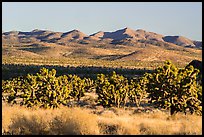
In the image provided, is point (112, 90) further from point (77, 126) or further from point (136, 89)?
point (77, 126)

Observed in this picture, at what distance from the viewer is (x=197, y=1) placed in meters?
8.72

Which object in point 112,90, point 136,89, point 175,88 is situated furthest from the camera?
point 136,89

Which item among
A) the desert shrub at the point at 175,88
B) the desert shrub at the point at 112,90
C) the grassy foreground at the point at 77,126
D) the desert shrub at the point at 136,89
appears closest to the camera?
the grassy foreground at the point at 77,126

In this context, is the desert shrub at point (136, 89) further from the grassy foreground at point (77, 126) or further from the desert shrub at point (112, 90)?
the grassy foreground at point (77, 126)

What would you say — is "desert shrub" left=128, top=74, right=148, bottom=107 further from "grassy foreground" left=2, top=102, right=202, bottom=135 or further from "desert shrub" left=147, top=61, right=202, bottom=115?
"grassy foreground" left=2, top=102, right=202, bottom=135

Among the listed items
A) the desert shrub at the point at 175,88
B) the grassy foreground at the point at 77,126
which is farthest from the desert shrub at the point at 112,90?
the grassy foreground at the point at 77,126

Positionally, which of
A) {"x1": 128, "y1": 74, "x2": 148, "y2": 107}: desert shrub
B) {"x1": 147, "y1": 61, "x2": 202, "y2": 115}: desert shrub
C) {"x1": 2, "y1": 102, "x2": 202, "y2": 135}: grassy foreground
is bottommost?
{"x1": 128, "y1": 74, "x2": 148, "y2": 107}: desert shrub

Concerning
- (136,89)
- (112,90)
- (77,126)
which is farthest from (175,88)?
(136,89)

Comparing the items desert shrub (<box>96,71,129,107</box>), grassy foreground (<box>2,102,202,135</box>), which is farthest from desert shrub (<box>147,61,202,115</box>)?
grassy foreground (<box>2,102,202,135</box>)

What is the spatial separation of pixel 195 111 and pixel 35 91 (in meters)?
10.7

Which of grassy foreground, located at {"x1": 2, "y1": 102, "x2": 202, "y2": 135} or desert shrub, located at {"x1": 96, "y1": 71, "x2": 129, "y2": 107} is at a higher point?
grassy foreground, located at {"x1": 2, "y1": 102, "x2": 202, "y2": 135}

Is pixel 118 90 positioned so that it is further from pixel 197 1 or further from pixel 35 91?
pixel 197 1

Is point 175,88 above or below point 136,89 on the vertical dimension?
above

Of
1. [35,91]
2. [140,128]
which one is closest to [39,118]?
[140,128]
